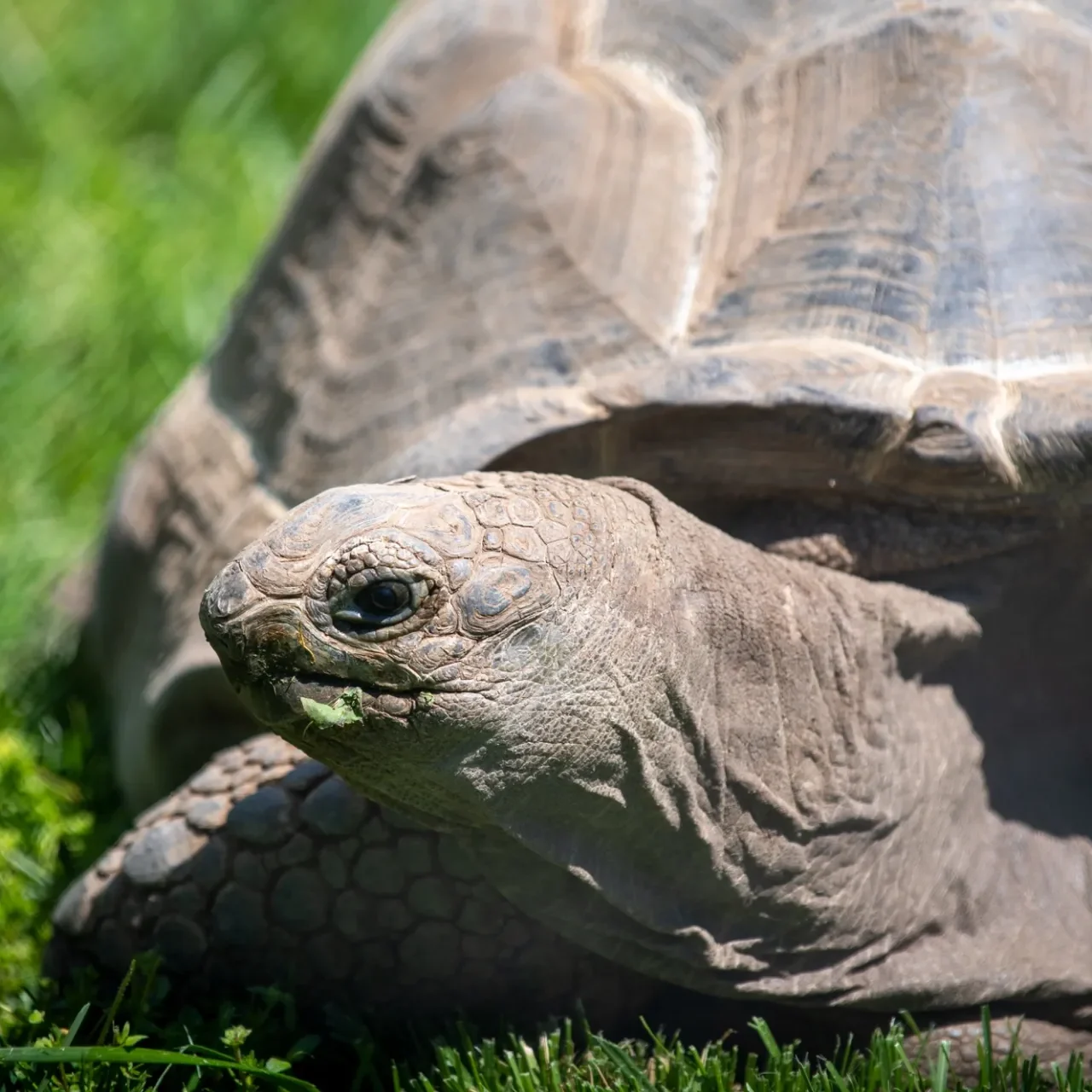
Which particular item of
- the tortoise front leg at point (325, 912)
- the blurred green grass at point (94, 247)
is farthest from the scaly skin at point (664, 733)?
the blurred green grass at point (94, 247)

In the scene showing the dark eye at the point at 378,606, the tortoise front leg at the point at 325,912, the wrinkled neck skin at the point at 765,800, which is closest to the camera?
the dark eye at the point at 378,606

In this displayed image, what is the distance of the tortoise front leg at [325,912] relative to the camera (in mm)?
2186

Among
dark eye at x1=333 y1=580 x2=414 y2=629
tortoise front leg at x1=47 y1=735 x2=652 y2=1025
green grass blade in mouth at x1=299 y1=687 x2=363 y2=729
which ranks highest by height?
dark eye at x1=333 y1=580 x2=414 y2=629

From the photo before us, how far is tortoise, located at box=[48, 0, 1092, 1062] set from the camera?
1.71 meters

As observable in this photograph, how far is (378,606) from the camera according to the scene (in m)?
1.62

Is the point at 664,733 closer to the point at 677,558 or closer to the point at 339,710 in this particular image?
the point at 677,558

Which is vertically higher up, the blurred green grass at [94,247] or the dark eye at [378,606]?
the dark eye at [378,606]

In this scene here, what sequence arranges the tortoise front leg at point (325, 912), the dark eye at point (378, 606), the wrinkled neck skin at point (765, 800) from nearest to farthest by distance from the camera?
the dark eye at point (378, 606) → the wrinkled neck skin at point (765, 800) → the tortoise front leg at point (325, 912)

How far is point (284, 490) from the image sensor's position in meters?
2.51

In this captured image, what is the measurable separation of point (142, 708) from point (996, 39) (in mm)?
1690

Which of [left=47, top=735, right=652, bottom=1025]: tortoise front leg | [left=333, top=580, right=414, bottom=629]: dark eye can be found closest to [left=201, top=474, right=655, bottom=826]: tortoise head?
[left=333, top=580, right=414, bottom=629]: dark eye

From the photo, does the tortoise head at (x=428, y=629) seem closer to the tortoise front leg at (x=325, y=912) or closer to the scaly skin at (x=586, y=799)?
the scaly skin at (x=586, y=799)

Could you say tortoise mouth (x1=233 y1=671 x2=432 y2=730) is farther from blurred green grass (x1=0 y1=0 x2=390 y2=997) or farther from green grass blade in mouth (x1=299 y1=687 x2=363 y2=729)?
blurred green grass (x1=0 y1=0 x2=390 y2=997)

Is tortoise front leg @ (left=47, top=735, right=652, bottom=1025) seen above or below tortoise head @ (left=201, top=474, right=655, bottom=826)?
below
